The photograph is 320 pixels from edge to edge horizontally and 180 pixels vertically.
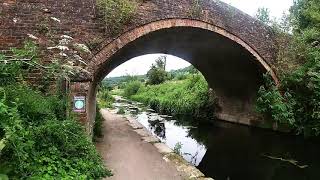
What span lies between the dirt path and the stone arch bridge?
0.91m

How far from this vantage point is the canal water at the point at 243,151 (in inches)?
351

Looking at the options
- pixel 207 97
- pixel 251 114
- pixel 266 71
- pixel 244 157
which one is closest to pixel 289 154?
pixel 244 157

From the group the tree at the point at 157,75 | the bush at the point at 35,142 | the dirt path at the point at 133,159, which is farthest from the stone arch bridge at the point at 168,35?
the tree at the point at 157,75

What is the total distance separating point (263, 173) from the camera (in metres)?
8.87

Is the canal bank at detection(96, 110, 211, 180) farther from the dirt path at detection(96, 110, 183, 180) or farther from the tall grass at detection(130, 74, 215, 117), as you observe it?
the tall grass at detection(130, 74, 215, 117)

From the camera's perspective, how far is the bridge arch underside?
11.9 m

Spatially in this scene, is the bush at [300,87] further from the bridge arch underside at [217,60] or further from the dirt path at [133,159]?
the dirt path at [133,159]

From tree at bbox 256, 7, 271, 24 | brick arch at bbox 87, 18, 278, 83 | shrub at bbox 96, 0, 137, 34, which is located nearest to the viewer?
brick arch at bbox 87, 18, 278, 83

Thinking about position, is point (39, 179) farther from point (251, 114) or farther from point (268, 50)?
point (251, 114)

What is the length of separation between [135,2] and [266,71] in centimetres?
571

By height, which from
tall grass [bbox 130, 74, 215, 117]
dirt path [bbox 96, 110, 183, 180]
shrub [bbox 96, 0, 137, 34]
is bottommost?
dirt path [bbox 96, 110, 183, 180]

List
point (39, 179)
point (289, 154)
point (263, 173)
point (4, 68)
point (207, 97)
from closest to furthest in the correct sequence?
1. point (39, 179)
2. point (4, 68)
3. point (263, 173)
4. point (289, 154)
5. point (207, 97)

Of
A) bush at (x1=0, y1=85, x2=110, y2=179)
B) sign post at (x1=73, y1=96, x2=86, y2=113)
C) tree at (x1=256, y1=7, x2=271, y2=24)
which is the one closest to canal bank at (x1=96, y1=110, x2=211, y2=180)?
sign post at (x1=73, y1=96, x2=86, y2=113)

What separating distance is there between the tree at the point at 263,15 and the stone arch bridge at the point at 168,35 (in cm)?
127
